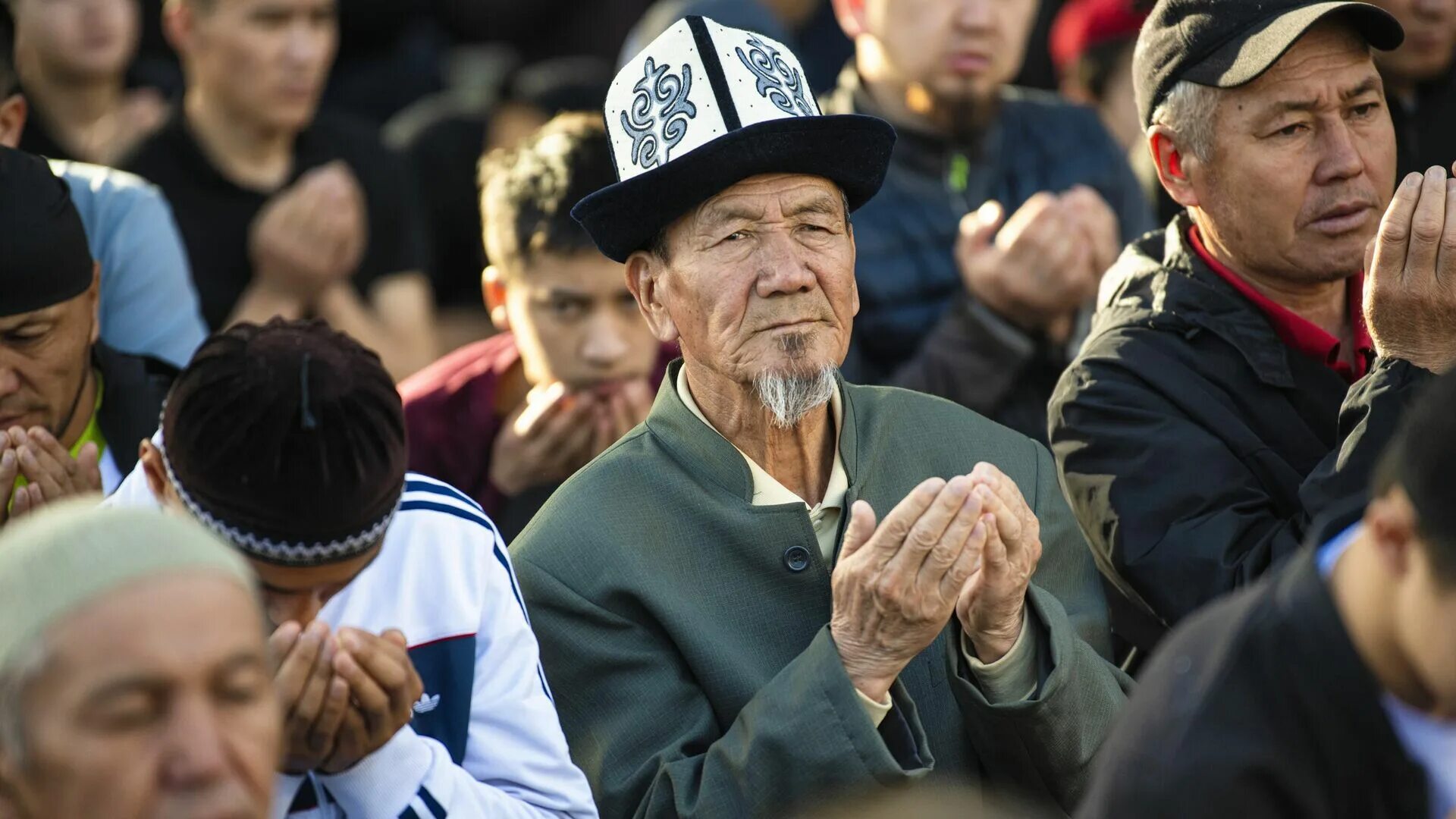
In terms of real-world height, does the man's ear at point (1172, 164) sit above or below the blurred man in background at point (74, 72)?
above

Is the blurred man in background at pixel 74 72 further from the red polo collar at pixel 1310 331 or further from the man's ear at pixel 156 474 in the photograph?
the red polo collar at pixel 1310 331

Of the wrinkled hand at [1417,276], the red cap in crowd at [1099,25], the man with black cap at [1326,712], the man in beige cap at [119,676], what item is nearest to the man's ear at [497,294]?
the wrinkled hand at [1417,276]

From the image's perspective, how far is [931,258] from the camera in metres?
5.10

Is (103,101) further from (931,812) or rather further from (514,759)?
(931,812)

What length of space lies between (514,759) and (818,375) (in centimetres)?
92

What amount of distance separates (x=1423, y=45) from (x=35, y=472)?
3.59 metres

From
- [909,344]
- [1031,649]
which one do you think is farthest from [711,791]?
[909,344]

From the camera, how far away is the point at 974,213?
5.21 metres

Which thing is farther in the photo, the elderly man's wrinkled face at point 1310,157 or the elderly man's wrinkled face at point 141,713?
the elderly man's wrinkled face at point 1310,157

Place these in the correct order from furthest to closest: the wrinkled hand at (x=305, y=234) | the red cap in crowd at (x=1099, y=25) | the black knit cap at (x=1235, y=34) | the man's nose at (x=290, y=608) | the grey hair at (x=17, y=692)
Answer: the red cap in crowd at (x=1099, y=25), the wrinkled hand at (x=305, y=234), the black knit cap at (x=1235, y=34), the man's nose at (x=290, y=608), the grey hair at (x=17, y=692)

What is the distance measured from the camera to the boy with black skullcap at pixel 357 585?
2.71 metres

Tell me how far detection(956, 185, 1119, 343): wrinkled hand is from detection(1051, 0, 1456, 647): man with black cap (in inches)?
29.7

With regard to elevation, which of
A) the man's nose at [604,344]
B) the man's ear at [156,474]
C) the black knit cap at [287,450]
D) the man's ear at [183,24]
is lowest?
the man's ear at [183,24]

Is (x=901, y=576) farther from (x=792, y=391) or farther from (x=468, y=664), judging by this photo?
(x=468, y=664)
